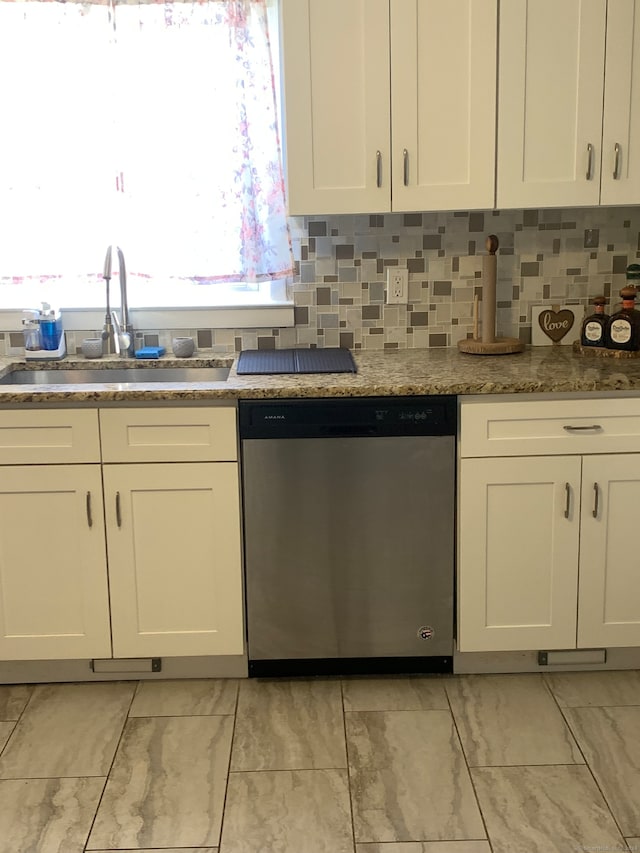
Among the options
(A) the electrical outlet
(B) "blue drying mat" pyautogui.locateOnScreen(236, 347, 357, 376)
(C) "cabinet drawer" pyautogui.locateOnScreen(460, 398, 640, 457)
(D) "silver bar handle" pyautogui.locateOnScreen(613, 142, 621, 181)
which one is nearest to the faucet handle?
(B) "blue drying mat" pyautogui.locateOnScreen(236, 347, 357, 376)

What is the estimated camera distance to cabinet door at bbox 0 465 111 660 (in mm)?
2736

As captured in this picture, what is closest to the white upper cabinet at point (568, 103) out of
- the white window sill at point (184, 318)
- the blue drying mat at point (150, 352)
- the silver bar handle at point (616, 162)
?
the silver bar handle at point (616, 162)

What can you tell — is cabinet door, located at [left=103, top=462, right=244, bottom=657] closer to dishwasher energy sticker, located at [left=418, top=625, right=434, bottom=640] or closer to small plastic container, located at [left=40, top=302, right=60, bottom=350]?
dishwasher energy sticker, located at [left=418, top=625, right=434, bottom=640]

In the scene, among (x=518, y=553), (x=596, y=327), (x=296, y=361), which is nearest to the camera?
(x=518, y=553)

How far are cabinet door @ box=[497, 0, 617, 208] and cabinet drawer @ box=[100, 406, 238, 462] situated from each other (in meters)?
1.06

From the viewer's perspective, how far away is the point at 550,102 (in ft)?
9.23

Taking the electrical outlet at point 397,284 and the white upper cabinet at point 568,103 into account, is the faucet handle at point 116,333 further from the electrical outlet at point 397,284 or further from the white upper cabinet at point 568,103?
the white upper cabinet at point 568,103

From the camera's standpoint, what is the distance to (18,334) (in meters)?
3.27

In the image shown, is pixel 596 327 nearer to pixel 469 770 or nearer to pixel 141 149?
pixel 469 770

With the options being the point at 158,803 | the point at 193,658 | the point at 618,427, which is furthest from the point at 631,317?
the point at 158,803

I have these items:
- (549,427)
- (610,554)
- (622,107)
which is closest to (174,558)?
(549,427)

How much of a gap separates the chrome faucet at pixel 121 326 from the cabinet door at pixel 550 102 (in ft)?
3.96

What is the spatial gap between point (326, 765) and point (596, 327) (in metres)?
1.59

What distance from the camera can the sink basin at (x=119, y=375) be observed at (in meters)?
3.17
